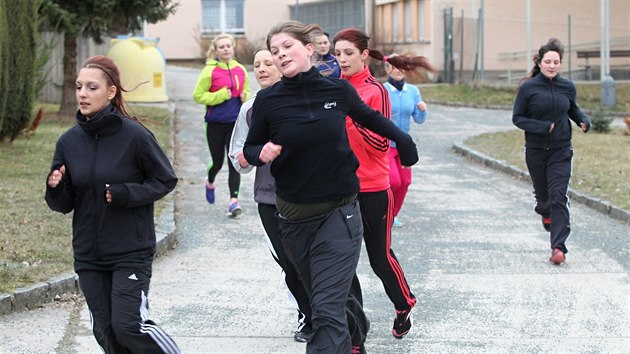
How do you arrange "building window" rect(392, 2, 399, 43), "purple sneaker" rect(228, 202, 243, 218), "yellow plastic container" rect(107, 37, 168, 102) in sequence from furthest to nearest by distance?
"building window" rect(392, 2, 399, 43) < "yellow plastic container" rect(107, 37, 168, 102) < "purple sneaker" rect(228, 202, 243, 218)

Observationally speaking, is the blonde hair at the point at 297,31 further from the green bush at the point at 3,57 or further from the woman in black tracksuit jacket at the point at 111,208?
the green bush at the point at 3,57

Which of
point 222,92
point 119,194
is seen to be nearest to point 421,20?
point 222,92

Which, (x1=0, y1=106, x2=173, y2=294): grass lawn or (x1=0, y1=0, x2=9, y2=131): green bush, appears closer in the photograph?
(x1=0, y1=106, x2=173, y2=294): grass lawn

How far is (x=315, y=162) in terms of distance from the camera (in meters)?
5.18

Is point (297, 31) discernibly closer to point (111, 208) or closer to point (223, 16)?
point (111, 208)

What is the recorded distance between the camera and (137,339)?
508 centimetres

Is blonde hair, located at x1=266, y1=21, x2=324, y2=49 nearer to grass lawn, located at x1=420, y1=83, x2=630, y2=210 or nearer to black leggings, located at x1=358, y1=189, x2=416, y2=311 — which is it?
black leggings, located at x1=358, y1=189, x2=416, y2=311

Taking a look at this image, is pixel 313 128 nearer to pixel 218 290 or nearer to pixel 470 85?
pixel 218 290

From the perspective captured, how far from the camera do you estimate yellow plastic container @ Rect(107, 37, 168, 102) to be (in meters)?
25.2

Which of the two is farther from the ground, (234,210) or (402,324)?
(234,210)

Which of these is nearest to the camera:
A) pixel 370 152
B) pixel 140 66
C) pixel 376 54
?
pixel 370 152

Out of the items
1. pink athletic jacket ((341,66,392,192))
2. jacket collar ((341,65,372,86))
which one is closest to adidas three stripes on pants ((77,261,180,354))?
pink athletic jacket ((341,66,392,192))

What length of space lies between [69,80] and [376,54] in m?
16.1

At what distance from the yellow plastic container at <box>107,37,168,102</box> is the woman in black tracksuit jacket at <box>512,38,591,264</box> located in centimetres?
1679
